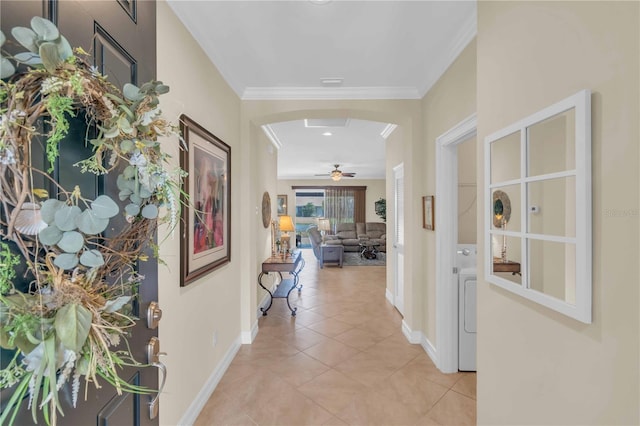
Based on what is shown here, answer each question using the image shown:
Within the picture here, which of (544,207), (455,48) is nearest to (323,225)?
(455,48)

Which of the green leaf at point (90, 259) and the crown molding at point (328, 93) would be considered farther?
the crown molding at point (328, 93)

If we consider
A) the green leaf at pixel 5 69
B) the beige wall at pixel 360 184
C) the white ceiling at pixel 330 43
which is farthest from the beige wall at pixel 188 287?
the beige wall at pixel 360 184

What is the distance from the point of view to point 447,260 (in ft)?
8.67

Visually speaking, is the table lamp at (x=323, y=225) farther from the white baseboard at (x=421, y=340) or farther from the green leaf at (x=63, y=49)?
the green leaf at (x=63, y=49)

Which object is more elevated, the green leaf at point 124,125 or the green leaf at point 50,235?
the green leaf at point 124,125

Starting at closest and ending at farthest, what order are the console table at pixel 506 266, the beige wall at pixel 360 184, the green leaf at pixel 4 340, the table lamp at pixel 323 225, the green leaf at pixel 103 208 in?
the green leaf at pixel 4 340 → the green leaf at pixel 103 208 → the console table at pixel 506 266 → the table lamp at pixel 323 225 → the beige wall at pixel 360 184

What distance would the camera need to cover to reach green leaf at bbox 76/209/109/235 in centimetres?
59

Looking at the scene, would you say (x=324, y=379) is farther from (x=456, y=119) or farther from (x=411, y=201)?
(x=456, y=119)

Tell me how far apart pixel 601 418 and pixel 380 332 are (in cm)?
275

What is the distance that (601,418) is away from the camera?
87cm

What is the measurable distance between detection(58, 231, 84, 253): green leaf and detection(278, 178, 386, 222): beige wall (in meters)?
10.3

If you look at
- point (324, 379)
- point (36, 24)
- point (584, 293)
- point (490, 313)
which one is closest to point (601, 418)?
A: point (584, 293)

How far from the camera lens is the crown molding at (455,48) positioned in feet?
6.38

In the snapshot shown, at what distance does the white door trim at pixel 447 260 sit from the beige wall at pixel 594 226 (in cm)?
129
